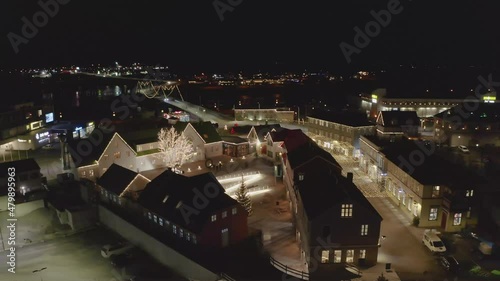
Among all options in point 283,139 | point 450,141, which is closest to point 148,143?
point 283,139

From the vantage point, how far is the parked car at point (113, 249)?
81.1 feet

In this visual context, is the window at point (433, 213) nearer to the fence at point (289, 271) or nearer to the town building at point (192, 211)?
the fence at point (289, 271)

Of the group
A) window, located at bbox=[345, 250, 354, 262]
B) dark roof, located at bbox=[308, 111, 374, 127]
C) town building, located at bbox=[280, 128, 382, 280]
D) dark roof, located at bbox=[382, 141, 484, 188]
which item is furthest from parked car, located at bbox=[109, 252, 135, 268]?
dark roof, located at bbox=[308, 111, 374, 127]

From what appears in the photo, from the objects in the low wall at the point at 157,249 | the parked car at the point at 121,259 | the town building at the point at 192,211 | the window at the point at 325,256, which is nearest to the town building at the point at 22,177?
the low wall at the point at 157,249

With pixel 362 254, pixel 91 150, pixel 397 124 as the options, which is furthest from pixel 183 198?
pixel 397 124

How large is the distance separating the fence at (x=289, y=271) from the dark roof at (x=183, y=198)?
464cm

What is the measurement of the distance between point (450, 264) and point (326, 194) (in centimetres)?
756

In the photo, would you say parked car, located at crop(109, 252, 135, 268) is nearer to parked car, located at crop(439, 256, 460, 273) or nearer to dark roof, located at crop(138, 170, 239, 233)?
dark roof, located at crop(138, 170, 239, 233)

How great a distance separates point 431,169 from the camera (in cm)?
2730

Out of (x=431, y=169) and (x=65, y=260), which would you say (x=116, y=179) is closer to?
(x=65, y=260)

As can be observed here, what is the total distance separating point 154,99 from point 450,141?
2795 inches

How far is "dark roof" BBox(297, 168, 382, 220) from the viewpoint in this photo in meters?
20.7

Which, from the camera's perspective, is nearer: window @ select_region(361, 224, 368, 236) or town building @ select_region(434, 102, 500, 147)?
window @ select_region(361, 224, 368, 236)

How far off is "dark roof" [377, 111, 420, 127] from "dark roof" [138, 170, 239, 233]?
2587 centimetres
